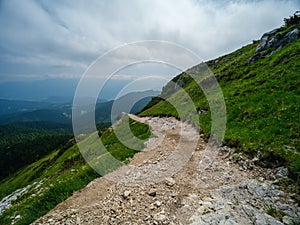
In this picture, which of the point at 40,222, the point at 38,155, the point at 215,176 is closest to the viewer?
the point at 40,222

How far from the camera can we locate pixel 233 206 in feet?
26.3

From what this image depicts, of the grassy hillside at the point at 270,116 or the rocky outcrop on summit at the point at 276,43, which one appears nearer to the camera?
the grassy hillside at the point at 270,116

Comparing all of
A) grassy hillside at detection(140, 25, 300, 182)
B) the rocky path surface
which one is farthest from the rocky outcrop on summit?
the rocky path surface

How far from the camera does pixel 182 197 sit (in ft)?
30.1

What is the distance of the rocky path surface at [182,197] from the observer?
7.70 meters

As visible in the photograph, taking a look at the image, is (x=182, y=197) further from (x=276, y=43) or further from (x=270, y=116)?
(x=276, y=43)

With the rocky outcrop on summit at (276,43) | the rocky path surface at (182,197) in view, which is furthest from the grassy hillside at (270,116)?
the rocky outcrop on summit at (276,43)

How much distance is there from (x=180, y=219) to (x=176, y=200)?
47.9 inches

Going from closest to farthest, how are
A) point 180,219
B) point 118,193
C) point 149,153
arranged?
point 180,219 < point 118,193 < point 149,153

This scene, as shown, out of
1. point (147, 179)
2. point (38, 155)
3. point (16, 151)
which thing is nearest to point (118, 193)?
point (147, 179)

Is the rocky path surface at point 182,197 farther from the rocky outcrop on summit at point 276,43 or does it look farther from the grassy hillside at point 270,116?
the rocky outcrop on summit at point 276,43

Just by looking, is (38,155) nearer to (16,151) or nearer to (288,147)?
(16,151)

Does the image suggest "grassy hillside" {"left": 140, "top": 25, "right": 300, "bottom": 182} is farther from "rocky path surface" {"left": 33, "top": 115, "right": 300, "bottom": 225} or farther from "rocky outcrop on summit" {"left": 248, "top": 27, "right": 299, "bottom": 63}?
"rocky outcrop on summit" {"left": 248, "top": 27, "right": 299, "bottom": 63}

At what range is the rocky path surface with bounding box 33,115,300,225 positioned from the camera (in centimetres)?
770
